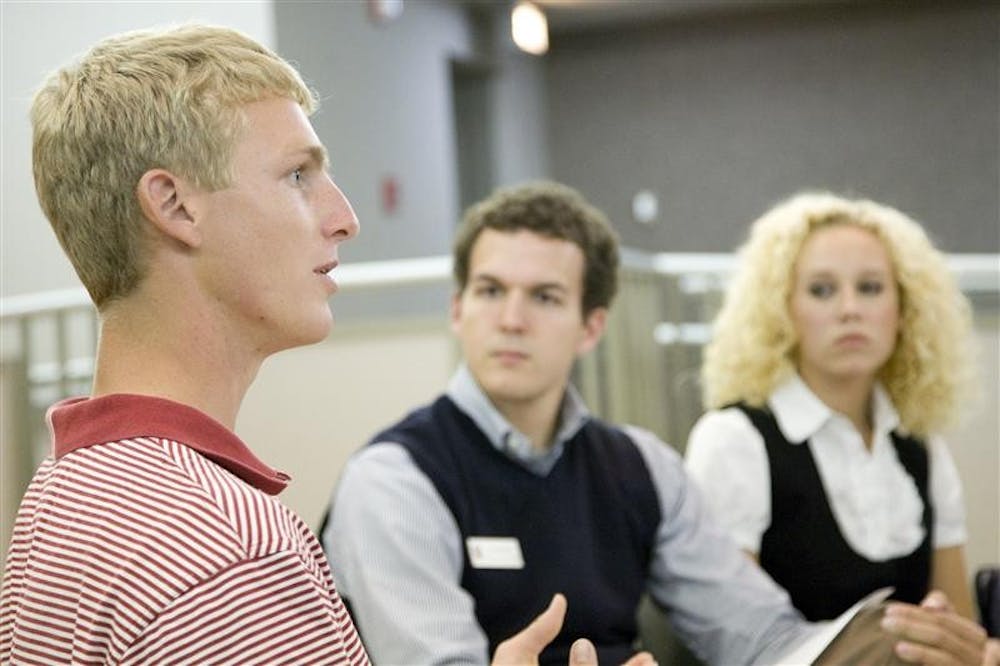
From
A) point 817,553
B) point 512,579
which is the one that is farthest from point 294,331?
point 817,553

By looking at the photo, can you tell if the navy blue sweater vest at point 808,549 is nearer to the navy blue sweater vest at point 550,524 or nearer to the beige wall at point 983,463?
the navy blue sweater vest at point 550,524

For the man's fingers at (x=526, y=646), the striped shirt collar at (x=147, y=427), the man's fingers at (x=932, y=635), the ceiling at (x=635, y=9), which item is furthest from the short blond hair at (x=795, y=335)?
the ceiling at (x=635, y=9)

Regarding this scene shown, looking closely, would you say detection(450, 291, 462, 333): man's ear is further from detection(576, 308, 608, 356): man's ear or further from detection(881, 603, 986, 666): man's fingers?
detection(881, 603, 986, 666): man's fingers

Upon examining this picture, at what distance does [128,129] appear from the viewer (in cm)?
88

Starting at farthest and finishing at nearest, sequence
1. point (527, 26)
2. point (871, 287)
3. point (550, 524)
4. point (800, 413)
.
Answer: point (527, 26) < point (871, 287) < point (800, 413) < point (550, 524)

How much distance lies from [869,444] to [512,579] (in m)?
0.92

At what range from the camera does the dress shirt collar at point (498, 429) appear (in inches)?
71.8

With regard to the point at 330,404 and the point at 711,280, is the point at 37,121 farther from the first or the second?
the point at 711,280

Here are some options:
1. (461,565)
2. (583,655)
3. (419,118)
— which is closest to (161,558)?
(583,655)

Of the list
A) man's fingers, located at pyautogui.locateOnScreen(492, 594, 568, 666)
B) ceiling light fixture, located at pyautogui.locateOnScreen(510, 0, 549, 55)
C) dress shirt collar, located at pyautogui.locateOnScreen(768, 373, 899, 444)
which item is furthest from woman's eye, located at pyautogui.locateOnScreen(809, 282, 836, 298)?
ceiling light fixture, located at pyautogui.locateOnScreen(510, 0, 549, 55)

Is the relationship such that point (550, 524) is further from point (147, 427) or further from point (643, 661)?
point (147, 427)

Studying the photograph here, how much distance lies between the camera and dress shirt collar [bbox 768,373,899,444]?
2264 millimetres

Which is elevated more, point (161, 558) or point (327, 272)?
point (327, 272)

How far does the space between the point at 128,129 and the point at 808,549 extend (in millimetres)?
1617
